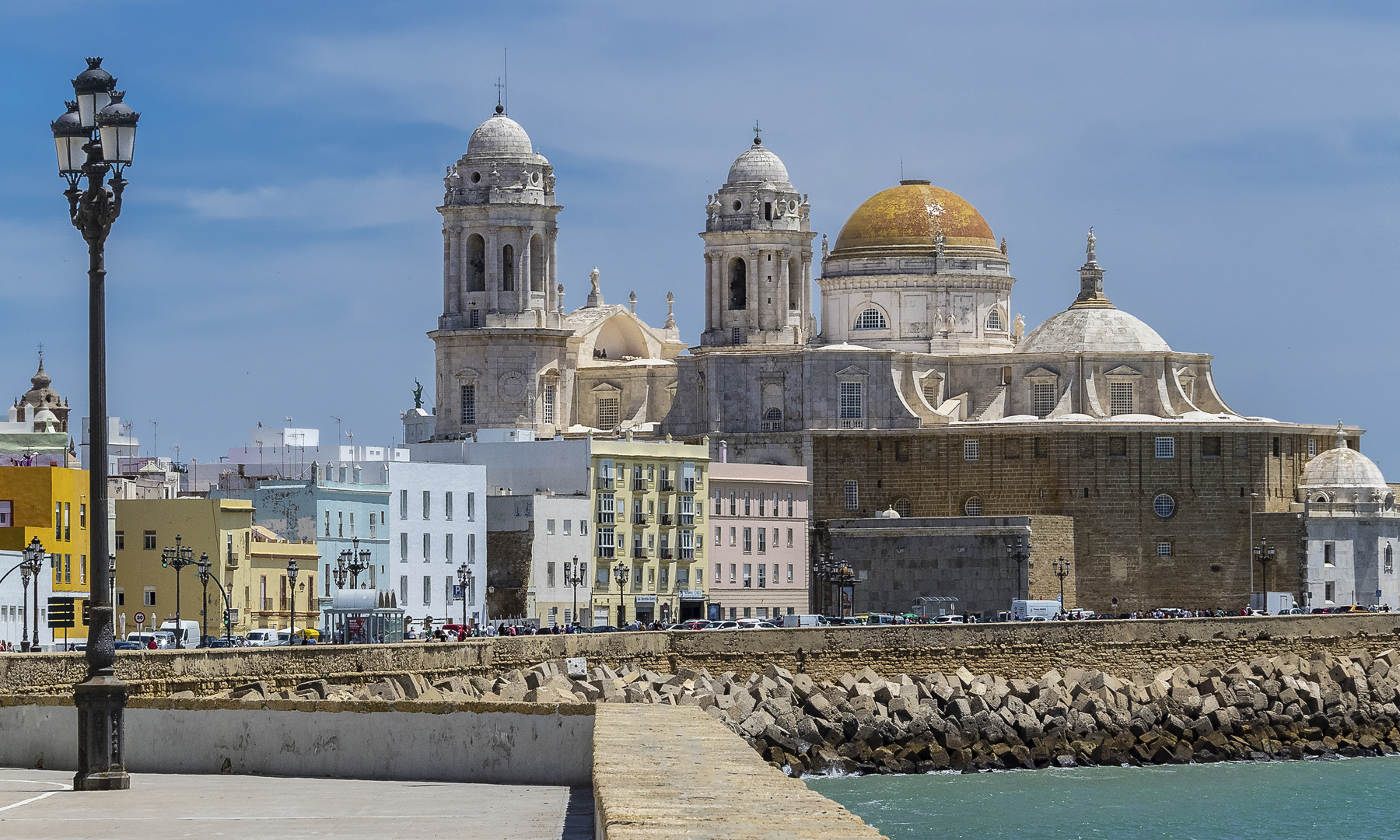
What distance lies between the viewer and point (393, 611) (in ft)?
158

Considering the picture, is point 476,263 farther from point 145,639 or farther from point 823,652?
point 145,639

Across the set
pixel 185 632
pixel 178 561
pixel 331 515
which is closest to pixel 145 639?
pixel 178 561

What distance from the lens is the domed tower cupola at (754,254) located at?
298ft

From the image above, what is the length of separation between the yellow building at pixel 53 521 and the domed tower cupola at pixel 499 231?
35.8m

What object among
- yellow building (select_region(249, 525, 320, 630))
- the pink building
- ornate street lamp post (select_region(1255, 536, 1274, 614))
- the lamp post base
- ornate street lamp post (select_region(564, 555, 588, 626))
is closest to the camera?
the lamp post base

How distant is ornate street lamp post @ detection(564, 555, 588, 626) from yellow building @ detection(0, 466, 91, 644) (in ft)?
68.2

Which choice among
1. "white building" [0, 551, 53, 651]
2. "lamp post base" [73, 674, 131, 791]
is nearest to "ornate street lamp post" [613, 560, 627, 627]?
"white building" [0, 551, 53, 651]

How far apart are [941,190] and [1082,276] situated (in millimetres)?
7579

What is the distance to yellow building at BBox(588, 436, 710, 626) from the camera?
74938mm

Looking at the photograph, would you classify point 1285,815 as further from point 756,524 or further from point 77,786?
point 756,524

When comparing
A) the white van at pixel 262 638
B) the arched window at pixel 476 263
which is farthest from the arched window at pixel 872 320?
the white van at pixel 262 638

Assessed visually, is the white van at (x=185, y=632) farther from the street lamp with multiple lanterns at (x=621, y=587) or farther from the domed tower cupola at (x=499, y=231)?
the domed tower cupola at (x=499, y=231)

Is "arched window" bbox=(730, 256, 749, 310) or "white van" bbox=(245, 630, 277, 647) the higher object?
"arched window" bbox=(730, 256, 749, 310)

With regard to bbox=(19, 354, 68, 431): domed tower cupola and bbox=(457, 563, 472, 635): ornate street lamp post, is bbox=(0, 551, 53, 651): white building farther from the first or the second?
bbox=(19, 354, 68, 431): domed tower cupola
